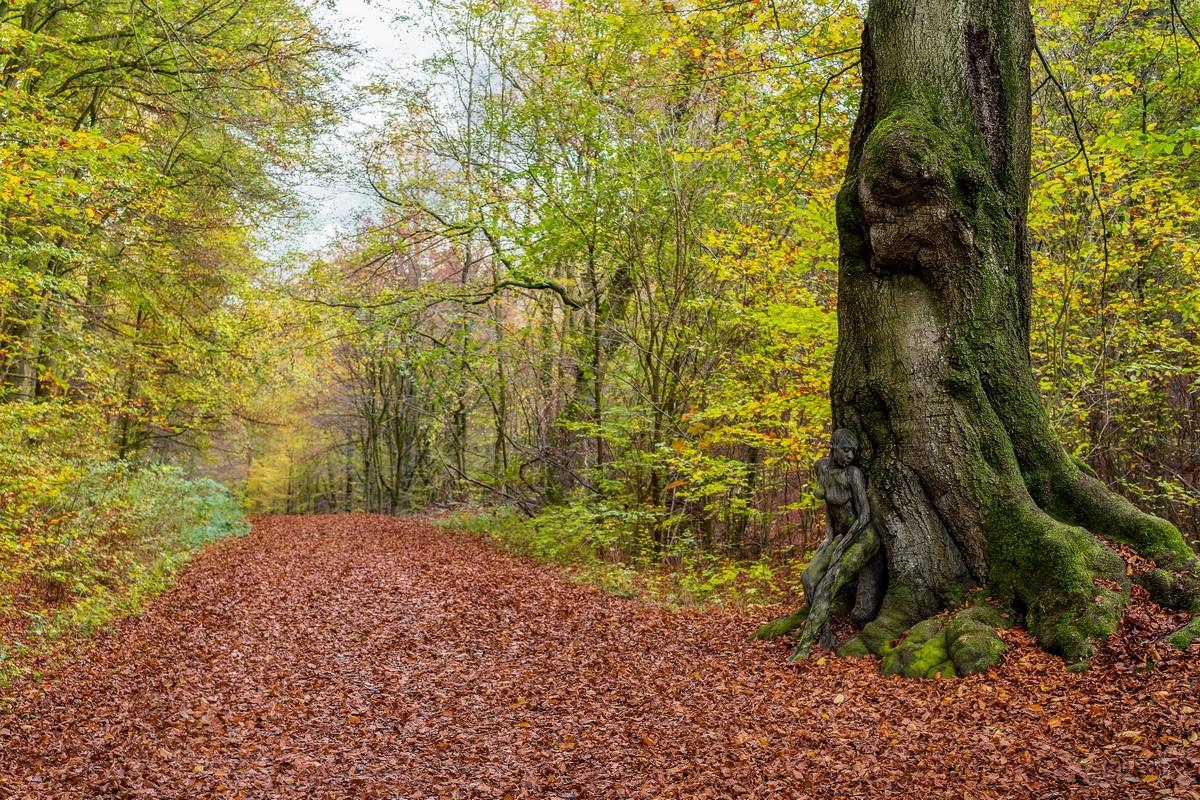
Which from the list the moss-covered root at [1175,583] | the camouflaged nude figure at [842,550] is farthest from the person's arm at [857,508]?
the moss-covered root at [1175,583]

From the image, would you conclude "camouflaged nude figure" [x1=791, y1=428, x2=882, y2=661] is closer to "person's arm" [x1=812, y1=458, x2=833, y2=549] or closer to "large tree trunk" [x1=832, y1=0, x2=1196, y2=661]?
"person's arm" [x1=812, y1=458, x2=833, y2=549]

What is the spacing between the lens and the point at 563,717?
512 cm

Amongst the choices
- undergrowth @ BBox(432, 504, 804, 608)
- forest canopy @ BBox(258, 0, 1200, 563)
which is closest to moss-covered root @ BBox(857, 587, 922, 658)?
undergrowth @ BBox(432, 504, 804, 608)

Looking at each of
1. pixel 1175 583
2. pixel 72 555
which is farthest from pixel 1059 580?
pixel 72 555

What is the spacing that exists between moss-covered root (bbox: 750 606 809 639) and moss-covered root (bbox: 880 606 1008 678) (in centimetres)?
108

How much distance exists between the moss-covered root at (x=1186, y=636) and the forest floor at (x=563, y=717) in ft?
0.43

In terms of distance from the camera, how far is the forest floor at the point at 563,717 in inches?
145

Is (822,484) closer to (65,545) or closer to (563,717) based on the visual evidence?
(563,717)

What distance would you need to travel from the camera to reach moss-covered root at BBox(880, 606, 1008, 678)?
468 cm

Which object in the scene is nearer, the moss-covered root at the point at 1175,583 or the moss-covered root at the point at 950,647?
the moss-covered root at the point at 1175,583

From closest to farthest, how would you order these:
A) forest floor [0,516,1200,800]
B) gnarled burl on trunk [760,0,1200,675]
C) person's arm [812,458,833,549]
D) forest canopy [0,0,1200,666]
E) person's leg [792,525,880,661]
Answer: forest floor [0,516,1200,800] < gnarled burl on trunk [760,0,1200,675] < person's leg [792,525,880,661] < person's arm [812,458,833,549] < forest canopy [0,0,1200,666]

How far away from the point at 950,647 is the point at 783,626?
5.36 ft

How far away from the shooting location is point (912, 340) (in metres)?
5.47

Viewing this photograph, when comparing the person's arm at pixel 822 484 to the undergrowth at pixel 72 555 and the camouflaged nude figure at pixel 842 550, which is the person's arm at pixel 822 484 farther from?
the undergrowth at pixel 72 555
